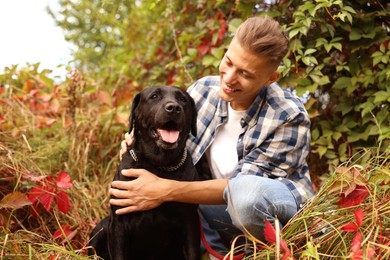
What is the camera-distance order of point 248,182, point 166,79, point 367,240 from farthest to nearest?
point 166,79
point 248,182
point 367,240

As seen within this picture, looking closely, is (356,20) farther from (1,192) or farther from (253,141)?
(1,192)

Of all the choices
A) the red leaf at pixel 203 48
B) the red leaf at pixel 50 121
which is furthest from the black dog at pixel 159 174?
the red leaf at pixel 50 121

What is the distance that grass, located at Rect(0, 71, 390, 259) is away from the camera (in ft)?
6.50

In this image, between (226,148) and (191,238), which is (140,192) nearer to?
(191,238)

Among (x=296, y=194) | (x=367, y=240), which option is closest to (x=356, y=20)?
(x=296, y=194)

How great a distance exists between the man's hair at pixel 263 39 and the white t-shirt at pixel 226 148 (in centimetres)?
40

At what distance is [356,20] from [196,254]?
178 centimetres

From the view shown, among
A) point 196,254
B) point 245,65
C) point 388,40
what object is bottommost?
point 196,254

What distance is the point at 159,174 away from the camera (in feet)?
7.95

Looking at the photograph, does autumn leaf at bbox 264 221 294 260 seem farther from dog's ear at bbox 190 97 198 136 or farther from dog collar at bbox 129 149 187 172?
dog's ear at bbox 190 97 198 136

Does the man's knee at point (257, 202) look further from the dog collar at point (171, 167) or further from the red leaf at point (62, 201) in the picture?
the red leaf at point (62, 201)

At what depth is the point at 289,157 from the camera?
2.55m

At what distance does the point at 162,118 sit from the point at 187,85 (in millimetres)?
1244

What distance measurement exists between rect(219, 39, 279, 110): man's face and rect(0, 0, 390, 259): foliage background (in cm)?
48
